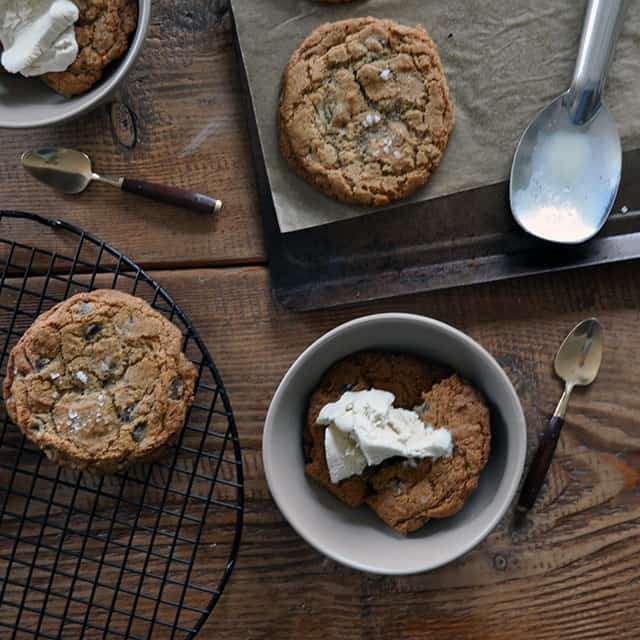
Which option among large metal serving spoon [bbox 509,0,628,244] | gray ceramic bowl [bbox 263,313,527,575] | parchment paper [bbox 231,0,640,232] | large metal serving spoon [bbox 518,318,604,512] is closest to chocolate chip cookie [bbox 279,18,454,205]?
parchment paper [bbox 231,0,640,232]

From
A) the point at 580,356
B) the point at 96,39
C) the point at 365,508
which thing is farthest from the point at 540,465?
the point at 96,39

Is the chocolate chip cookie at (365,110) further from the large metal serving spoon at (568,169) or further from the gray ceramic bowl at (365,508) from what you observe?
the gray ceramic bowl at (365,508)

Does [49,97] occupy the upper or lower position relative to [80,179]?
upper

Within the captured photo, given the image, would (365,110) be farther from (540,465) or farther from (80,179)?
(540,465)

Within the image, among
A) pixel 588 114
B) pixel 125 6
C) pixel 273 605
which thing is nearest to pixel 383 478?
pixel 273 605

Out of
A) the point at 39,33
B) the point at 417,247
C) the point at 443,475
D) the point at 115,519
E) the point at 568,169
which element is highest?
the point at 39,33

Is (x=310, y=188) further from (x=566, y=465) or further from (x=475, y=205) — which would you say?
(x=566, y=465)

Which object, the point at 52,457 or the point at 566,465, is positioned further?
the point at 566,465
